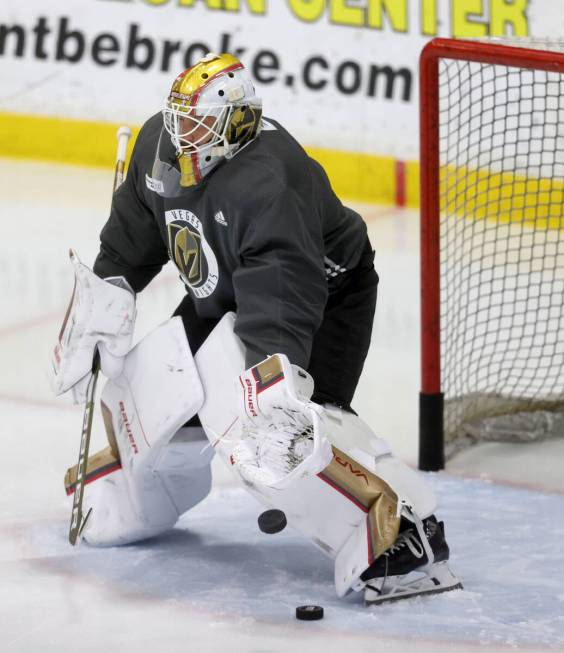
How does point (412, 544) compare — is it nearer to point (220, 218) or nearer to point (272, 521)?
point (272, 521)

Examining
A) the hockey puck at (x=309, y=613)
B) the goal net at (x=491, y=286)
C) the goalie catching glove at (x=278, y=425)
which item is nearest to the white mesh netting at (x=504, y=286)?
the goal net at (x=491, y=286)

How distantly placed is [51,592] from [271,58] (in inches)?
141

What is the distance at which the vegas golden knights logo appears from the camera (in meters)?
2.72

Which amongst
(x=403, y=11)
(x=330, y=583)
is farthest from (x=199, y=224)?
(x=403, y=11)

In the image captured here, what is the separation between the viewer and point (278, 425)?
94.9 inches

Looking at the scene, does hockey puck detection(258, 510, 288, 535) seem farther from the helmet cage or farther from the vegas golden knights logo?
the helmet cage

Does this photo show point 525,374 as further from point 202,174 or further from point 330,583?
point 202,174

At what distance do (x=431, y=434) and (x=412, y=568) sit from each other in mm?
847

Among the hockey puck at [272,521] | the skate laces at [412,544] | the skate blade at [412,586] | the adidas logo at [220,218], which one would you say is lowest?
the skate blade at [412,586]

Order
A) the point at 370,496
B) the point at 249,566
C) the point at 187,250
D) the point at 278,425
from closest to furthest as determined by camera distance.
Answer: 1. the point at 278,425
2. the point at 370,496
3. the point at 187,250
4. the point at 249,566

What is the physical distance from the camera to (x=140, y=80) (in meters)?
6.09

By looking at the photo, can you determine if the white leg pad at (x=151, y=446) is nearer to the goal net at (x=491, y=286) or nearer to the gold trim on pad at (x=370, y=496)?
the gold trim on pad at (x=370, y=496)

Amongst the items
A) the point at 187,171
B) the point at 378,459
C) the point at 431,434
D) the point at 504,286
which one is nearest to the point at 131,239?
the point at 187,171

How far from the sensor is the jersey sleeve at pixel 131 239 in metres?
2.93
